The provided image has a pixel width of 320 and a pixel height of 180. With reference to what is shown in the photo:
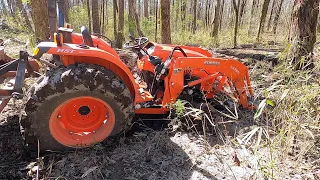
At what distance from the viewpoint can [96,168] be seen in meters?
2.53

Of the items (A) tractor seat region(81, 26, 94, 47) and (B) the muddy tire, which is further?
(A) tractor seat region(81, 26, 94, 47)

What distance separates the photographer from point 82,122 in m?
3.04

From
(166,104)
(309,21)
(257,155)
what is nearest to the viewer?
(257,155)

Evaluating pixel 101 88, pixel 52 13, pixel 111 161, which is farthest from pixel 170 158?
pixel 52 13

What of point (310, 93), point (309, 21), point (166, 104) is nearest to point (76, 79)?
point (166, 104)

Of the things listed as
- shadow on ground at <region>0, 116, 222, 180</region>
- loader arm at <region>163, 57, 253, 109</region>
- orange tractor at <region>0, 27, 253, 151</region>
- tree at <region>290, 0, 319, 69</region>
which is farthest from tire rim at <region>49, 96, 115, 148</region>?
tree at <region>290, 0, 319, 69</region>

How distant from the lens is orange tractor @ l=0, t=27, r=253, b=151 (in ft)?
8.63

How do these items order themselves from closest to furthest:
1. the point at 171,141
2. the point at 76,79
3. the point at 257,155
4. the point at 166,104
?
the point at 257,155 → the point at 76,79 → the point at 171,141 → the point at 166,104

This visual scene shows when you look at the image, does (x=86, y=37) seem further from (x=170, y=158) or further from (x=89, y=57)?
(x=170, y=158)

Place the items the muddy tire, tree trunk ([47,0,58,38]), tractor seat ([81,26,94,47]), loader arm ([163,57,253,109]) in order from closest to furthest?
the muddy tire
tree trunk ([47,0,58,38])
tractor seat ([81,26,94,47])
loader arm ([163,57,253,109])

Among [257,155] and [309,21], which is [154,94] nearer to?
[257,155]

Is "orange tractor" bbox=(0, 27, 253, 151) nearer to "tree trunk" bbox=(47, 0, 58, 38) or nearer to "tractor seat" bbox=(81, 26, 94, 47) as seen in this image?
"tractor seat" bbox=(81, 26, 94, 47)

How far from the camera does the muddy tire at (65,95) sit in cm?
259

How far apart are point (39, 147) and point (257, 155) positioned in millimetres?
2058
